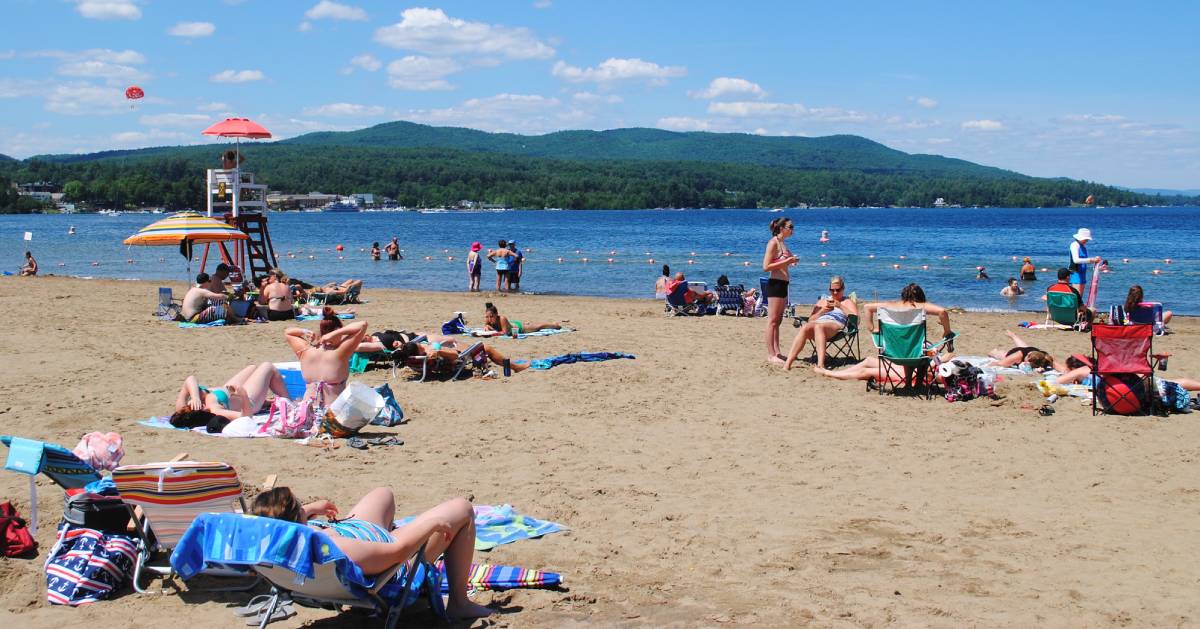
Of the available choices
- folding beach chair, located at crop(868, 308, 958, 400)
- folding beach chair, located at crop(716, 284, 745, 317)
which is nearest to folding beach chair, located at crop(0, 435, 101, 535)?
folding beach chair, located at crop(868, 308, 958, 400)

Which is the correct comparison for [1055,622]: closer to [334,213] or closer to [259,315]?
[259,315]

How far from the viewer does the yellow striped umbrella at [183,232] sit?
14367 mm

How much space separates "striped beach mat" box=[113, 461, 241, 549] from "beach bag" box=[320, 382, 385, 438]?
8.66ft

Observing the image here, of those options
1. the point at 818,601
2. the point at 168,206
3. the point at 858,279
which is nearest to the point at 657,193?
the point at 168,206

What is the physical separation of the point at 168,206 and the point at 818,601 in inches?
4202

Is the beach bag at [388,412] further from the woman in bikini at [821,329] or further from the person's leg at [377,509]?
the woman in bikini at [821,329]

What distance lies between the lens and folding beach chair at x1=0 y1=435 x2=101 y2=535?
169 inches

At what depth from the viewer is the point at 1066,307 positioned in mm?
12531

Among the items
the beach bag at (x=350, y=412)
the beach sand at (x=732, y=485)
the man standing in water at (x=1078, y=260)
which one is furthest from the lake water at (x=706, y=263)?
the beach bag at (x=350, y=412)

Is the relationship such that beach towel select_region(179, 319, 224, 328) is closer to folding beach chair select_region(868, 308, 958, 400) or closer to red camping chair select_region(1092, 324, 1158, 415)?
folding beach chair select_region(868, 308, 958, 400)

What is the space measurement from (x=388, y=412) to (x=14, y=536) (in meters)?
3.00

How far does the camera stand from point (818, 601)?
4.03 metres

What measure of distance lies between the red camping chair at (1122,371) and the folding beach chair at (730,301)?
7073 millimetres

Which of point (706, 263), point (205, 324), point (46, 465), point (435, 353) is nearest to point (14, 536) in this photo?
point (46, 465)
